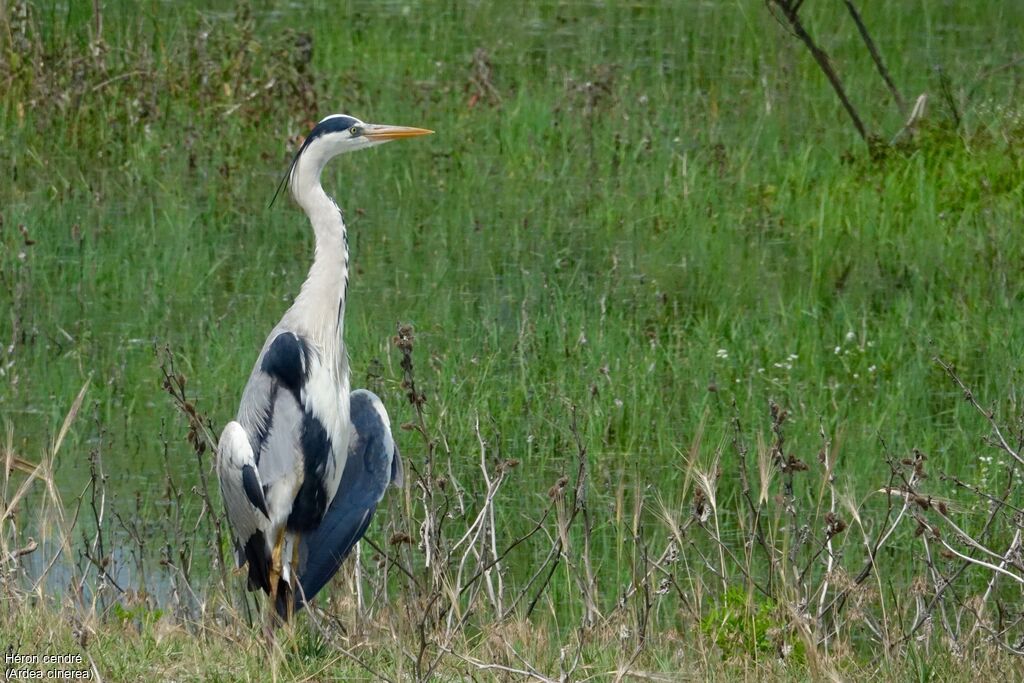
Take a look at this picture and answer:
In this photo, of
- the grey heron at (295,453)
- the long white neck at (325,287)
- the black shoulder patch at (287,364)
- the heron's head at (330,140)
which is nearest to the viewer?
the grey heron at (295,453)

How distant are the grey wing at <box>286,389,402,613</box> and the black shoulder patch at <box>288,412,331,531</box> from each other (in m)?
0.07

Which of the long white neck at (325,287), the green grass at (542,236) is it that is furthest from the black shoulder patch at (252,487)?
the green grass at (542,236)

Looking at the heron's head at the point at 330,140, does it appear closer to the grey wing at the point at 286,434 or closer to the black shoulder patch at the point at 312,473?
the grey wing at the point at 286,434

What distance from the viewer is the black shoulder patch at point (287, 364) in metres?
4.60

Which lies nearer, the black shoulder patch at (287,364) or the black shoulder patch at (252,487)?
the black shoulder patch at (252,487)

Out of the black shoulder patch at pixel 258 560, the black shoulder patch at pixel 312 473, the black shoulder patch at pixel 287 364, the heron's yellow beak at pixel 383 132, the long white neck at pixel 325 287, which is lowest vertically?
the black shoulder patch at pixel 258 560

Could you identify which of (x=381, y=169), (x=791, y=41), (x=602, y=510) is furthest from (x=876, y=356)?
(x=791, y=41)

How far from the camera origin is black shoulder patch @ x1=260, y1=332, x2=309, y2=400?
15.1 ft

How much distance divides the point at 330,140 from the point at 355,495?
1.16 metres

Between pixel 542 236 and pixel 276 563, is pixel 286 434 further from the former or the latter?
pixel 542 236

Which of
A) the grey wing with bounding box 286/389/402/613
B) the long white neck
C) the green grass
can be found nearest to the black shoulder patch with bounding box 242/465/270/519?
the grey wing with bounding box 286/389/402/613

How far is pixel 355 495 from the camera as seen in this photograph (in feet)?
15.6

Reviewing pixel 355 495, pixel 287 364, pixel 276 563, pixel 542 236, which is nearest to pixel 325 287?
pixel 287 364

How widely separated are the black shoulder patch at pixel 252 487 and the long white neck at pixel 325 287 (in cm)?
54
